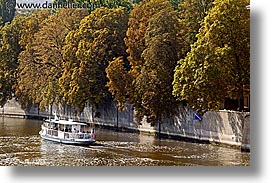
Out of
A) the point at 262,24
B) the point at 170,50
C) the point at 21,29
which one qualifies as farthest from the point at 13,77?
the point at 262,24

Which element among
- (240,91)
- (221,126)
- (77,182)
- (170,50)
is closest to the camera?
(77,182)

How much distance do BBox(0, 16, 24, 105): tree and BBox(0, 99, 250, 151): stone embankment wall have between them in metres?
0.35

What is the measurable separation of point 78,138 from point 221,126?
244cm

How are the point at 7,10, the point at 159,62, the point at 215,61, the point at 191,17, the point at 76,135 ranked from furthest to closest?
the point at 159,62, the point at 191,17, the point at 76,135, the point at 215,61, the point at 7,10

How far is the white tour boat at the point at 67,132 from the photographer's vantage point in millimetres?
12664

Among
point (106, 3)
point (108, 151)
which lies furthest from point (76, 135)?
point (106, 3)

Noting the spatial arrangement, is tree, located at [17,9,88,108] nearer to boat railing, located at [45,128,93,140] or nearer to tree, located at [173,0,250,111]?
boat railing, located at [45,128,93,140]

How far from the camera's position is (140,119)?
1368 centimetres

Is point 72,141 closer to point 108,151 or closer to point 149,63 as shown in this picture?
point 108,151

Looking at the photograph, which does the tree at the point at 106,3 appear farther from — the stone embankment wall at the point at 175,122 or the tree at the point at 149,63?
the stone embankment wall at the point at 175,122

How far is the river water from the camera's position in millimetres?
10742

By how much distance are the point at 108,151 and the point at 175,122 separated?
1.76 meters

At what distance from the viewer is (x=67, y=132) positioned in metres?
13.3

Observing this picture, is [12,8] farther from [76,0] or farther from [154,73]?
[154,73]
